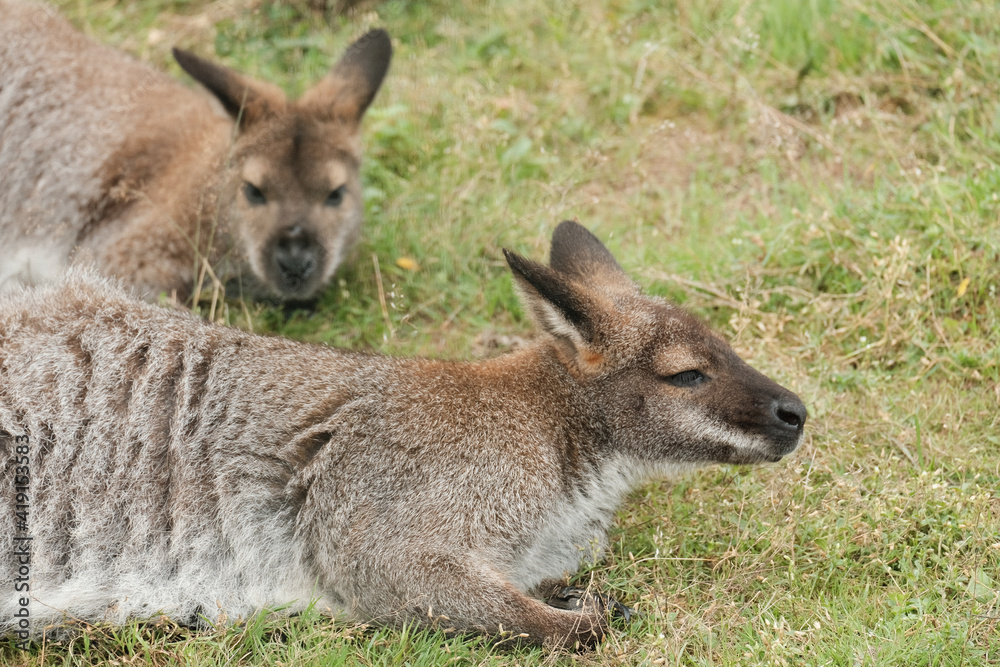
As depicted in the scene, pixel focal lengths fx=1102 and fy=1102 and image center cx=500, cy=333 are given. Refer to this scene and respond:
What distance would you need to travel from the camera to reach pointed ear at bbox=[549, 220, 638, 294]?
17.3ft

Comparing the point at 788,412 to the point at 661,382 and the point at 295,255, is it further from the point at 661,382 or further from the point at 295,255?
the point at 295,255

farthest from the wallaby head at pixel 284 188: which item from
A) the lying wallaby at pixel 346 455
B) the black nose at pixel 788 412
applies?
the black nose at pixel 788 412

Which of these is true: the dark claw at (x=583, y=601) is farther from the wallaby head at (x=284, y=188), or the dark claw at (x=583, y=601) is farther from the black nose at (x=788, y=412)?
the wallaby head at (x=284, y=188)

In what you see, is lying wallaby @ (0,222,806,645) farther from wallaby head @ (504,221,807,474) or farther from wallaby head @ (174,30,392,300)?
wallaby head @ (174,30,392,300)

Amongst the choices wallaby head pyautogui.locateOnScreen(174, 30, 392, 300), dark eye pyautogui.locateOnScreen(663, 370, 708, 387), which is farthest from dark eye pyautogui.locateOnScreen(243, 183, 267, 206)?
dark eye pyautogui.locateOnScreen(663, 370, 708, 387)

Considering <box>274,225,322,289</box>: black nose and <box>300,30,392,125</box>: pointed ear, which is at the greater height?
<box>300,30,392,125</box>: pointed ear

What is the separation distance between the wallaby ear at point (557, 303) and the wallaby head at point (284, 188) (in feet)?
8.26

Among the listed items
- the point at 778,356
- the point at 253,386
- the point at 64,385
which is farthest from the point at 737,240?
the point at 64,385

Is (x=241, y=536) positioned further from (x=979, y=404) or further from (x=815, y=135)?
(x=815, y=135)

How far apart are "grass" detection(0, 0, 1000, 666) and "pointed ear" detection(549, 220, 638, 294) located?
0.96 meters

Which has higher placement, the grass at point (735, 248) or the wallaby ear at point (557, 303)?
the wallaby ear at point (557, 303)

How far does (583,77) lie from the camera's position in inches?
333

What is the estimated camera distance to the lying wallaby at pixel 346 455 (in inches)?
175

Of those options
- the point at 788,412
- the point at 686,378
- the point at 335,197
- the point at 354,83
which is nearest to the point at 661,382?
the point at 686,378
